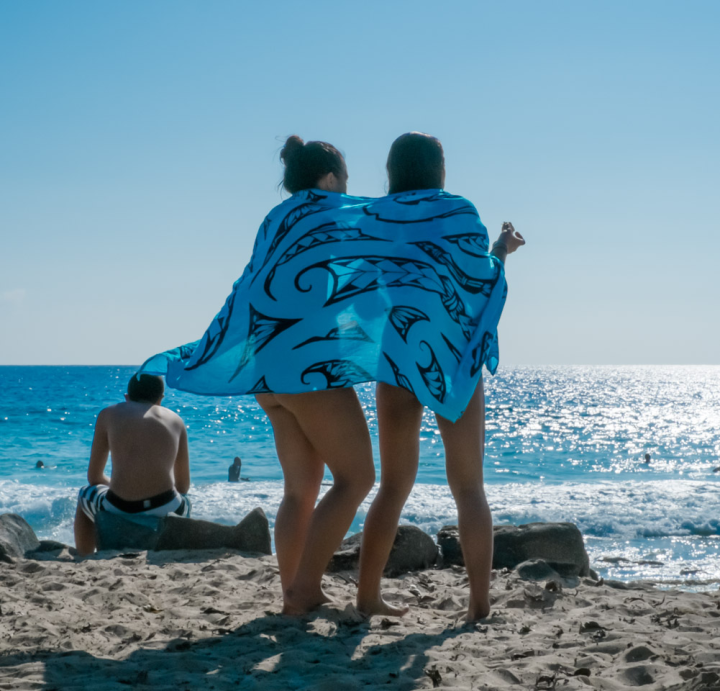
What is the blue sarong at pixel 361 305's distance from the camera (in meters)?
2.30

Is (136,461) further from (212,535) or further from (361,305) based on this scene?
(361,305)

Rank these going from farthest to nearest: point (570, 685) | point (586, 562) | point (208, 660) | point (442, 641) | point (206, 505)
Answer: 1. point (206, 505)
2. point (586, 562)
3. point (442, 641)
4. point (208, 660)
5. point (570, 685)

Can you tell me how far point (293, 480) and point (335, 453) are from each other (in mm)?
317

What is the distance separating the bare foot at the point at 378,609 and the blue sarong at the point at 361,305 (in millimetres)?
837

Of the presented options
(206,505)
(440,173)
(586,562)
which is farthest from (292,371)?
(206,505)

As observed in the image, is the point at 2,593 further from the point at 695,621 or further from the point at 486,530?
the point at 695,621

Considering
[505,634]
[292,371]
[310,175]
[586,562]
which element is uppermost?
[310,175]

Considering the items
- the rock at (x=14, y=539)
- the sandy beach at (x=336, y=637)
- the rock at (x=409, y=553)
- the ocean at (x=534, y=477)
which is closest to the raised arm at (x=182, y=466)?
the rock at (x=14, y=539)

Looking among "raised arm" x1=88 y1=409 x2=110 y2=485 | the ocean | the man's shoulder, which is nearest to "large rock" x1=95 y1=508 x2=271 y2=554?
"raised arm" x1=88 y1=409 x2=110 y2=485

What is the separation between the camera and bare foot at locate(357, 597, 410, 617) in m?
2.59

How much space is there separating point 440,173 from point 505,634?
172 cm

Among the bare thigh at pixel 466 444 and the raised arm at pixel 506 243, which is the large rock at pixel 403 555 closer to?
the bare thigh at pixel 466 444

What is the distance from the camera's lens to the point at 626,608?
2.80 meters

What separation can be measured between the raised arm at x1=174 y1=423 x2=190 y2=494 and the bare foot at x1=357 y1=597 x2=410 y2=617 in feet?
7.07
